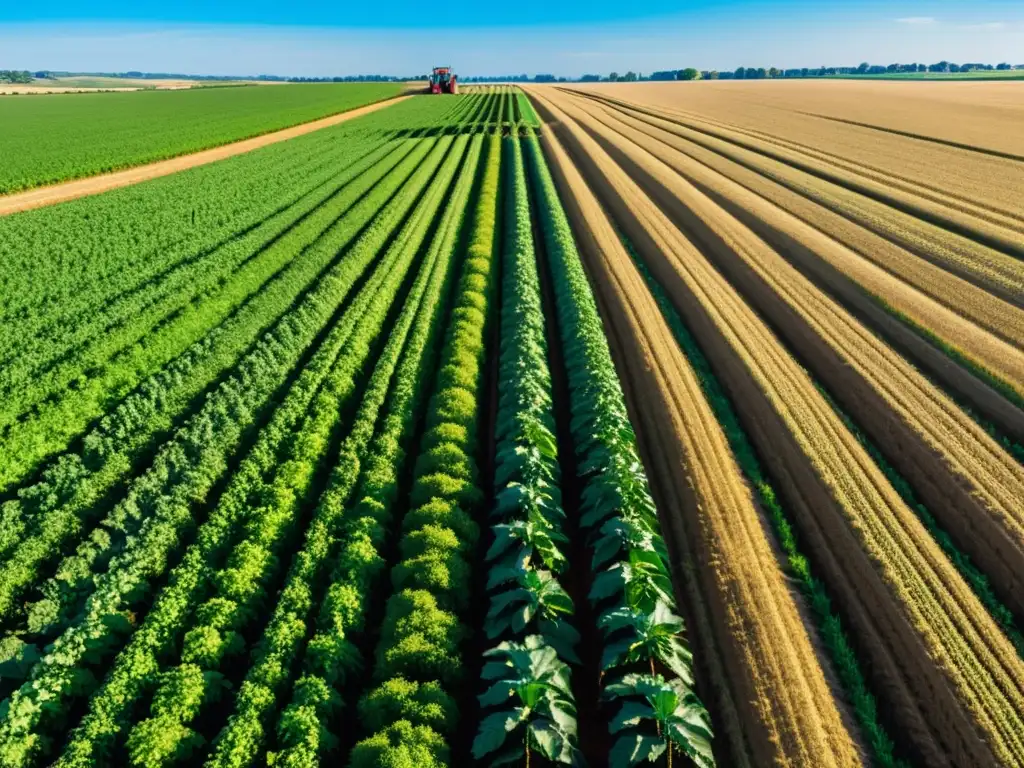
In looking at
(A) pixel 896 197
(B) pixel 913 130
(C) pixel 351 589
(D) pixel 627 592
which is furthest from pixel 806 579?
(B) pixel 913 130

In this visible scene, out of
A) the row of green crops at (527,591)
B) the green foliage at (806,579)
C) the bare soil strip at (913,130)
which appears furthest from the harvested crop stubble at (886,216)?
the row of green crops at (527,591)

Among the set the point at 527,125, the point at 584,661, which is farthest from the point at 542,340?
the point at 527,125

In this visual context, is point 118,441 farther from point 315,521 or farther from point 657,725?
point 657,725

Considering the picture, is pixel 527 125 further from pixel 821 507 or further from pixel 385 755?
pixel 385 755

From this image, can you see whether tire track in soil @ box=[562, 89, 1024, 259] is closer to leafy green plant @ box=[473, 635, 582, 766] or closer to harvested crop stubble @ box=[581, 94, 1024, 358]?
harvested crop stubble @ box=[581, 94, 1024, 358]

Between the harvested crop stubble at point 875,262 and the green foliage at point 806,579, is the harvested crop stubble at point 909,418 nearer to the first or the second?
the harvested crop stubble at point 875,262

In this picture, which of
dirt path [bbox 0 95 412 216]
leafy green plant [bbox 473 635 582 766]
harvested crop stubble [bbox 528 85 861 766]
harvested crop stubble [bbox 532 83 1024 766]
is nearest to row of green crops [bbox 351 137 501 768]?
leafy green plant [bbox 473 635 582 766]
